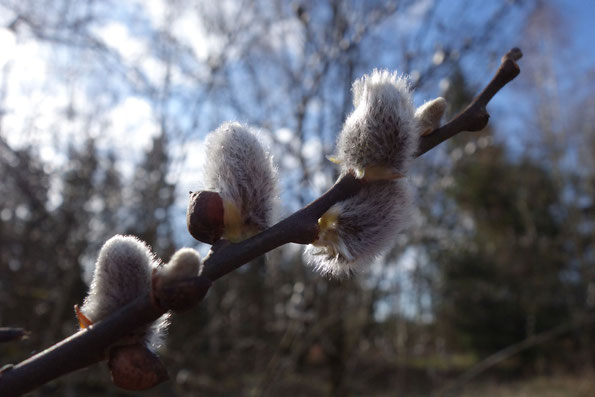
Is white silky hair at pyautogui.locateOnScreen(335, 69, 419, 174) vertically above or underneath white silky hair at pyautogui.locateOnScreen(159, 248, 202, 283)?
above

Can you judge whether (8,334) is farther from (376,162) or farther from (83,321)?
(376,162)

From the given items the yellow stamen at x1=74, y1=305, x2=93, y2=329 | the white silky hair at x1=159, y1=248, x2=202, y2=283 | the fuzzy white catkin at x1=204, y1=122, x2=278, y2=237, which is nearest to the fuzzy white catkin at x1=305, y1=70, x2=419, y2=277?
the fuzzy white catkin at x1=204, y1=122, x2=278, y2=237

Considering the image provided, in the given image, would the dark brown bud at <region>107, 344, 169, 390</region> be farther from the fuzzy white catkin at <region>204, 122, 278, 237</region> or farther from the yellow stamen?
the fuzzy white catkin at <region>204, 122, 278, 237</region>

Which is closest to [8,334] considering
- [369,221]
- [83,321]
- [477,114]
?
[83,321]

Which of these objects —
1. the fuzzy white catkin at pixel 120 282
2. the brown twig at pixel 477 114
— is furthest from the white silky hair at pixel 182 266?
the brown twig at pixel 477 114

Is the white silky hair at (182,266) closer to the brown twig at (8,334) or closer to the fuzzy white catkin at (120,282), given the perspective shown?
the fuzzy white catkin at (120,282)

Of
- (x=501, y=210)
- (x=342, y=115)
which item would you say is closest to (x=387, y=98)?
(x=342, y=115)
